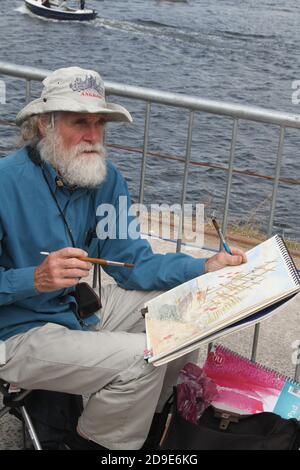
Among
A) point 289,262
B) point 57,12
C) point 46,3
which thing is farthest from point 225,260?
point 46,3

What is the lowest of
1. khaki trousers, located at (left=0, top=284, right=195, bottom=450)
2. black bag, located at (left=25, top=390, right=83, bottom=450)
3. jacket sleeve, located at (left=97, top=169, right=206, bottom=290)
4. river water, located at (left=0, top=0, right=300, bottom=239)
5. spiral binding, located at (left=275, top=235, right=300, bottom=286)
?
river water, located at (left=0, top=0, right=300, bottom=239)

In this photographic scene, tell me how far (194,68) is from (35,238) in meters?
35.6

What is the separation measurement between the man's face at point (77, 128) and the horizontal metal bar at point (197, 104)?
1.79 feet

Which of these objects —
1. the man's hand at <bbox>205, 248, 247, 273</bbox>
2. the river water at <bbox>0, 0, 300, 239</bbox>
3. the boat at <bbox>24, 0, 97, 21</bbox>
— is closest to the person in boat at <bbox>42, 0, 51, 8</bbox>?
the boat at <bbox>24, 0, 97, 21</bbox>

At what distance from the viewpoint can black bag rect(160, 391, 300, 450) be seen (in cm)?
269

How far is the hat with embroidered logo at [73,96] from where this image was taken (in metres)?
2.86

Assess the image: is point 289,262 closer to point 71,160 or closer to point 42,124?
point 71,160

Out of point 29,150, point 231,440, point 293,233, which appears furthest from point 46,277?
point 293,233

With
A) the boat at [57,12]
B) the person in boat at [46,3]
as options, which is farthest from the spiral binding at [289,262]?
the person in boat at [46,3]

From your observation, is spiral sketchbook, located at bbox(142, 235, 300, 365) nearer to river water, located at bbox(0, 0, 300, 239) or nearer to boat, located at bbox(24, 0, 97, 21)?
river water, located at bbox(0, 0, 300, 239)

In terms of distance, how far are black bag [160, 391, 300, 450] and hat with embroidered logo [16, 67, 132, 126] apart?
1.12 metres

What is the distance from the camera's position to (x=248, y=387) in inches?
119
